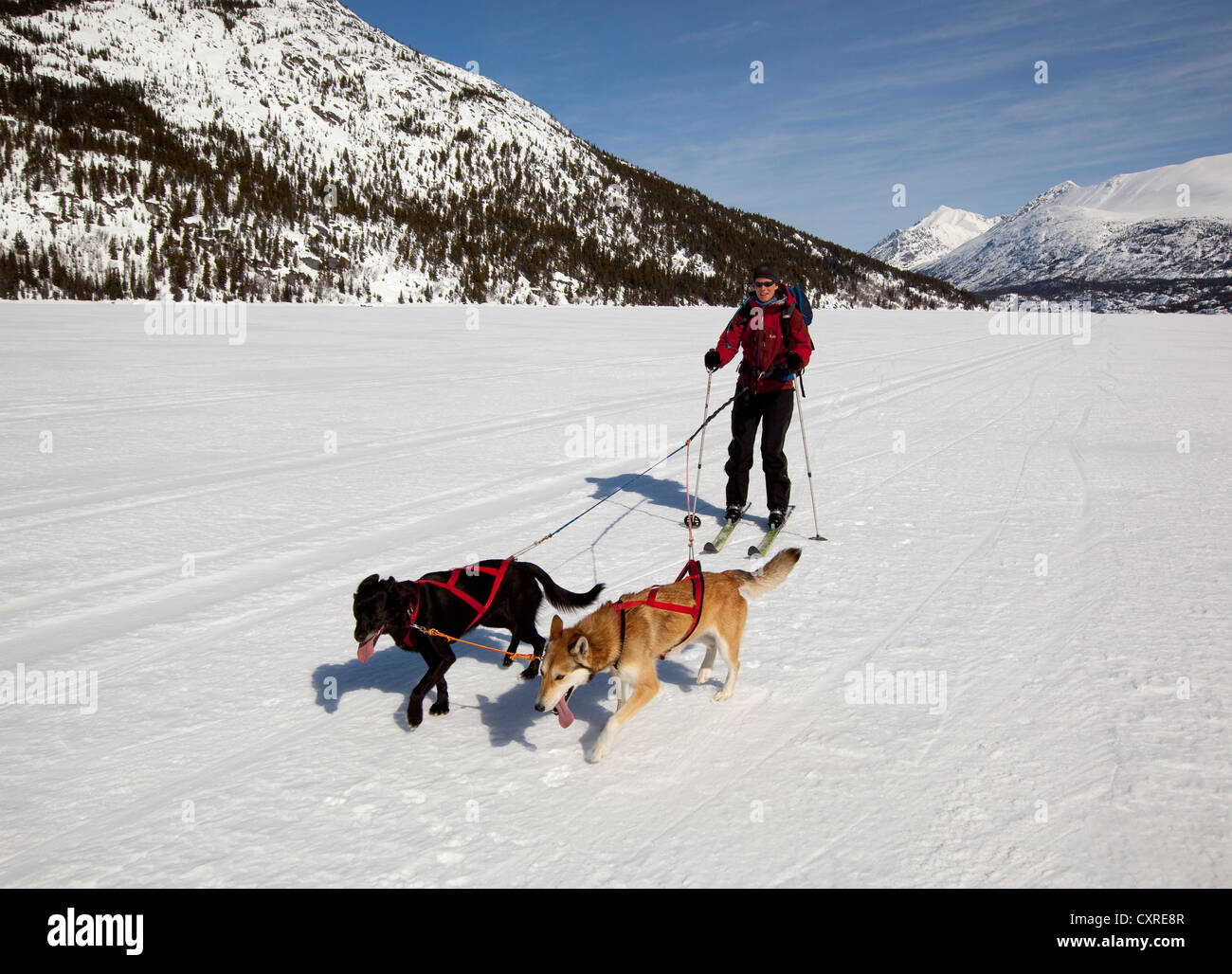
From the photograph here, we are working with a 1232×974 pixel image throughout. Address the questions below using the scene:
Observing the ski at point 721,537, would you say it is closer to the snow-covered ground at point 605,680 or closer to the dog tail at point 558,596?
the snow-covered ground at point 605,680

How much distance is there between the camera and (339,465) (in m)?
9.05

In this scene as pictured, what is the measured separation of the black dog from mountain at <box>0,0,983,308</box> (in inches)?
2984

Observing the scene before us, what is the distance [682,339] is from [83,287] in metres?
60.9

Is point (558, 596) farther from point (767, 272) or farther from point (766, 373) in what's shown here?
point (767, 272)

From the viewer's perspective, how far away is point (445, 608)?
3715 mm

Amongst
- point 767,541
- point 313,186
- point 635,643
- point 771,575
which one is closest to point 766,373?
point 767,541

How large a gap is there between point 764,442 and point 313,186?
11877 centimetres

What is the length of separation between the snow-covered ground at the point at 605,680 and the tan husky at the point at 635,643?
27cm

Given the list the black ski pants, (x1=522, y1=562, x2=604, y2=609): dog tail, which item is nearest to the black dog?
(x1=522, y1=562, x2=604, y2=609): dog tail

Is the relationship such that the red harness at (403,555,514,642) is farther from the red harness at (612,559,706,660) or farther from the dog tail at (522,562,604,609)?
the red harness at (612,559,706,660)

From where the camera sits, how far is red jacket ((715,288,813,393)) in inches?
261

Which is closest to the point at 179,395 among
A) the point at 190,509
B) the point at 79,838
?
the point at 190,509

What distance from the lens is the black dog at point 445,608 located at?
338 centimetres

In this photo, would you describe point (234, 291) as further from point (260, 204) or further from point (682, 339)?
point (682, 339)
